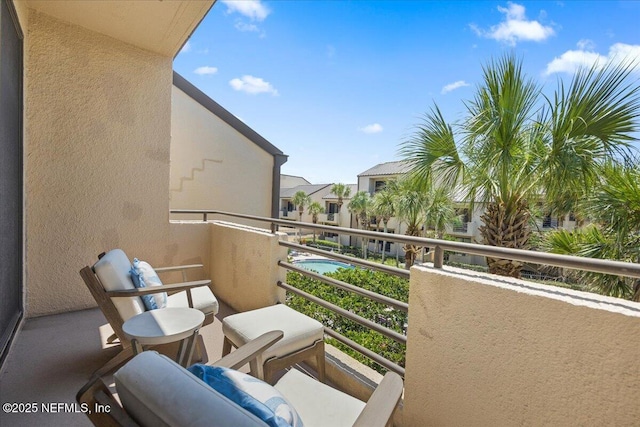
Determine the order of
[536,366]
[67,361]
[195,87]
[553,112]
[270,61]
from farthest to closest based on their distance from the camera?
[270,61] < [195,87] < [553,112] < [67,361] < [536,366]

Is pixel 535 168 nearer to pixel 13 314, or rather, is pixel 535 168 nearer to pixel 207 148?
pixel 13 314

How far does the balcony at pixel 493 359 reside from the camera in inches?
41.2

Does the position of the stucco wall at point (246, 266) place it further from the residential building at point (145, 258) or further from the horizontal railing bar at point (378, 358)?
the horizontal railing bar at point (378, 358)

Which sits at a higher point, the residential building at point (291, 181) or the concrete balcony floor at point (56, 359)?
the residential building at point (291, 181)

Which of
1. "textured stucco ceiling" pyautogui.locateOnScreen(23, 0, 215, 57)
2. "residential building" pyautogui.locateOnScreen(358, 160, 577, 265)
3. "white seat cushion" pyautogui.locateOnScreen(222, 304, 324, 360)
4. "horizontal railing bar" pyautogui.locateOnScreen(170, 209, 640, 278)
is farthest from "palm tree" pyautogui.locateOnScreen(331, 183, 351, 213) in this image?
"horizontal railing bar" pyautogui.locateOnScreen(170, 209, 640, 278)

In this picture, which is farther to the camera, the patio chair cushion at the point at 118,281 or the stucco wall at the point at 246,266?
the stucco wall at the point at 246,266

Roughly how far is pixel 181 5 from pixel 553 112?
3981 mm

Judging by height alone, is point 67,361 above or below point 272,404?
below

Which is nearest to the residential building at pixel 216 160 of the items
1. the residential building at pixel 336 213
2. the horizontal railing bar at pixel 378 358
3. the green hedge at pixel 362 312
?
the green hedge at pixel 362 312

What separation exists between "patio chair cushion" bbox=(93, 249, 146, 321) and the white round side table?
3.5 inches

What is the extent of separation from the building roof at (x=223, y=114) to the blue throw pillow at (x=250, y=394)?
794 cm

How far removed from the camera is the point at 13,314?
2.48 meters

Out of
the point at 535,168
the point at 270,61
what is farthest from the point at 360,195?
the point at 535,168

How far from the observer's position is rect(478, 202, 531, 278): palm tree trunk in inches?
160
